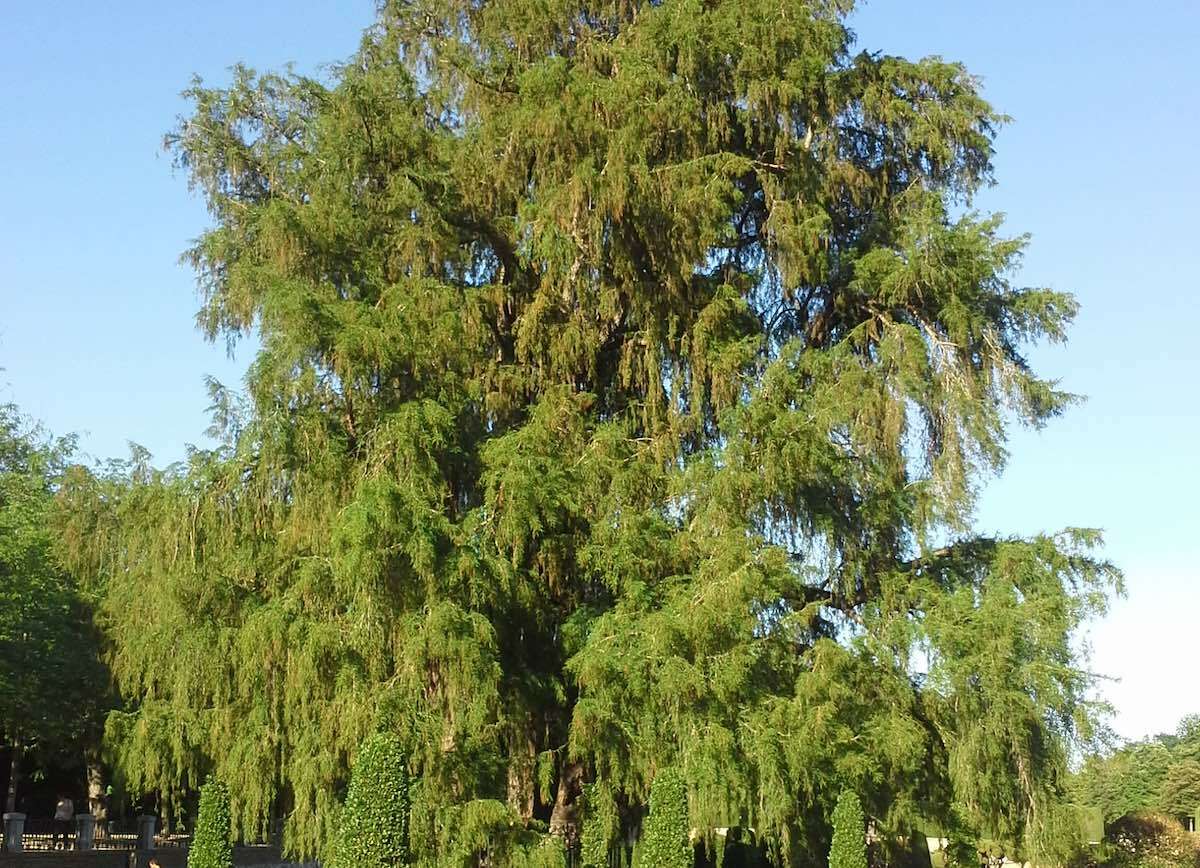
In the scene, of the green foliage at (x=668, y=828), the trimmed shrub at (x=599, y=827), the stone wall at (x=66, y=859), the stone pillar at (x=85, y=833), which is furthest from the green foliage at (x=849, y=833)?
the stone pillar at (x=85, y=833)

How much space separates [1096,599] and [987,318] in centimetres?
487

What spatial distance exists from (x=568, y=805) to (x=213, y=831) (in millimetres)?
5274

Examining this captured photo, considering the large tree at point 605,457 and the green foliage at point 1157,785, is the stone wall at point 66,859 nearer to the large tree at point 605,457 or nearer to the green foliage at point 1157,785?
the large tree at point 605,457

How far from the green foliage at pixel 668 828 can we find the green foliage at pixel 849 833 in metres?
3.19

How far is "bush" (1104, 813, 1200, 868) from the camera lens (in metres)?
33.5

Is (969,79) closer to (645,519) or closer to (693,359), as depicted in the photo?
(693,359)

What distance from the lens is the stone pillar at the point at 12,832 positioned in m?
22.5

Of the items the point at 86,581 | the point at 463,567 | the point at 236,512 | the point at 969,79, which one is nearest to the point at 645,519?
the point at 463,567

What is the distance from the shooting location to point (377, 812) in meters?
16.2

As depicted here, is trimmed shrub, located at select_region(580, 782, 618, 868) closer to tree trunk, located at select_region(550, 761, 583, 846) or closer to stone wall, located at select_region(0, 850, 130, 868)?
tree trunk, located at select_region(550, 761, 583, 846)

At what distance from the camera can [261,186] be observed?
22500mm

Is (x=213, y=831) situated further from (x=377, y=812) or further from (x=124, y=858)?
(x=124, y=858)

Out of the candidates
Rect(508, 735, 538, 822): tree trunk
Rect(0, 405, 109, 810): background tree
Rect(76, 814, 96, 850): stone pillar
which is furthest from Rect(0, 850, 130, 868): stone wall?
Rect(508, 735, 538, 822): tree trunk

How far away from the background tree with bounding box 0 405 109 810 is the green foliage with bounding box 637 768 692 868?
570 inches
